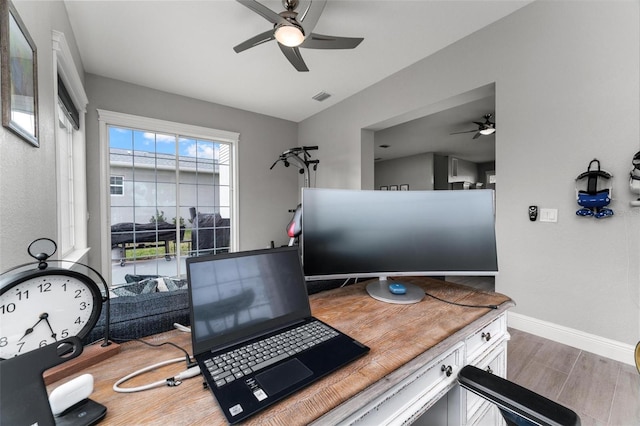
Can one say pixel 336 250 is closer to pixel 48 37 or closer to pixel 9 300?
pixel 9 300

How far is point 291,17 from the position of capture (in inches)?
76.5

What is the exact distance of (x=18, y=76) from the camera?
1.12 m

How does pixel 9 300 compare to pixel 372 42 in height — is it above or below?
below

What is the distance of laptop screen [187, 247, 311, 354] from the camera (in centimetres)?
66

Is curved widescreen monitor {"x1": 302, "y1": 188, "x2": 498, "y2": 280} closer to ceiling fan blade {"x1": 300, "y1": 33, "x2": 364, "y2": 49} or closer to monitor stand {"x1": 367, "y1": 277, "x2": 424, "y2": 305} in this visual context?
monitor stand {"x1": 367, "y1": 277, "x2": 424, "y2": 305}

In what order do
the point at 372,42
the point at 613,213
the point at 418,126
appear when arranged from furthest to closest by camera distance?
the point at 418,126 < the point at 372,42 < the point at 613,213

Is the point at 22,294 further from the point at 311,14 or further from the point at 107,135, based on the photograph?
the point at 107,135

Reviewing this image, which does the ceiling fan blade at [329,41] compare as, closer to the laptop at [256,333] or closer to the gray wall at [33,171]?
the gray wall at [33,171]

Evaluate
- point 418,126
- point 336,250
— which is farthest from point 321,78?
point 336,250

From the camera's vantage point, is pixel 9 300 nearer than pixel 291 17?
Yes

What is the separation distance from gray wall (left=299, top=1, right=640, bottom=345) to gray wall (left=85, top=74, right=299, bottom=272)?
322cm

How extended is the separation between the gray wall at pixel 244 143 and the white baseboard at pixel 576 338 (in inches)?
148

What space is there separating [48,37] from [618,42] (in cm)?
395

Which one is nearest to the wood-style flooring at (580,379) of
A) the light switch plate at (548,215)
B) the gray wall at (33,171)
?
the light switch plate at (548,215)
